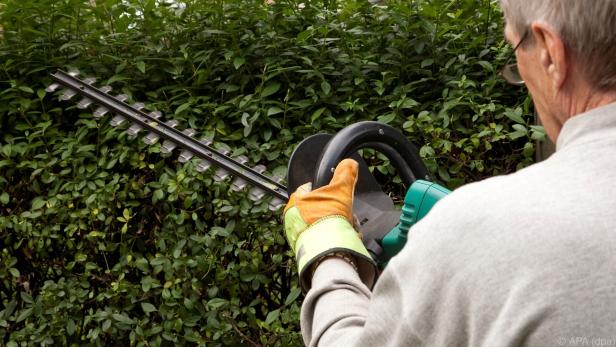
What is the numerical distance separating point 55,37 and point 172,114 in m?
0.76

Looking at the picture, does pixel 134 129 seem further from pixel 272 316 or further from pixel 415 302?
pixel 415 302

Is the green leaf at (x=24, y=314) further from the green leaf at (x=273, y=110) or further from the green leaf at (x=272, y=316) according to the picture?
the green leaf at (x=273, y=110)

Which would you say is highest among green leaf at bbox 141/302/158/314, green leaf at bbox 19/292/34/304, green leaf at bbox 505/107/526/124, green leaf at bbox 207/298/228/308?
green leaf at bbox 505/107/526/124

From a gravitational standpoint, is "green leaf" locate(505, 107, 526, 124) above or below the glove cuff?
below

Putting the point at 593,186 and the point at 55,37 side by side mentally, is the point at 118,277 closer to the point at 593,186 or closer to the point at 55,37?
the point at 55,37

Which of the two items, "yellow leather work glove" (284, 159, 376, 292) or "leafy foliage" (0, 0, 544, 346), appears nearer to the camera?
"yellow leather work glove" (284, 159, 376, 292)

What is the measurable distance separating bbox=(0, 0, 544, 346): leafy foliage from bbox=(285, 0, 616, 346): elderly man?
2.19m

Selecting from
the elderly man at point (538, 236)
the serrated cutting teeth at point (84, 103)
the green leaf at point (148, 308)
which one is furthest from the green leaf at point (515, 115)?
the elderly man at point (538, 236)

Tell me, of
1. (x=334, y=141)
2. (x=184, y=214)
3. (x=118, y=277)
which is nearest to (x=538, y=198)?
(x=334, y=141)

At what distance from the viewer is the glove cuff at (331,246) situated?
6.26 ft

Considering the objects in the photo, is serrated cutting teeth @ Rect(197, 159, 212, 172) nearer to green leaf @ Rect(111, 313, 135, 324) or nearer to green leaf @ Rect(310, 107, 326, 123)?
green leaf @ Rect(310, 107, 326, 123)

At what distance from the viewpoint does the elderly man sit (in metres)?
1.14

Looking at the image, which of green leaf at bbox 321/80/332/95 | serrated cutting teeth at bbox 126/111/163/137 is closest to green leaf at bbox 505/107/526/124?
green leaf at bbox 321/80/332/95

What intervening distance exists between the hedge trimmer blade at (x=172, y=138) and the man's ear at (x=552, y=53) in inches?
74.0
